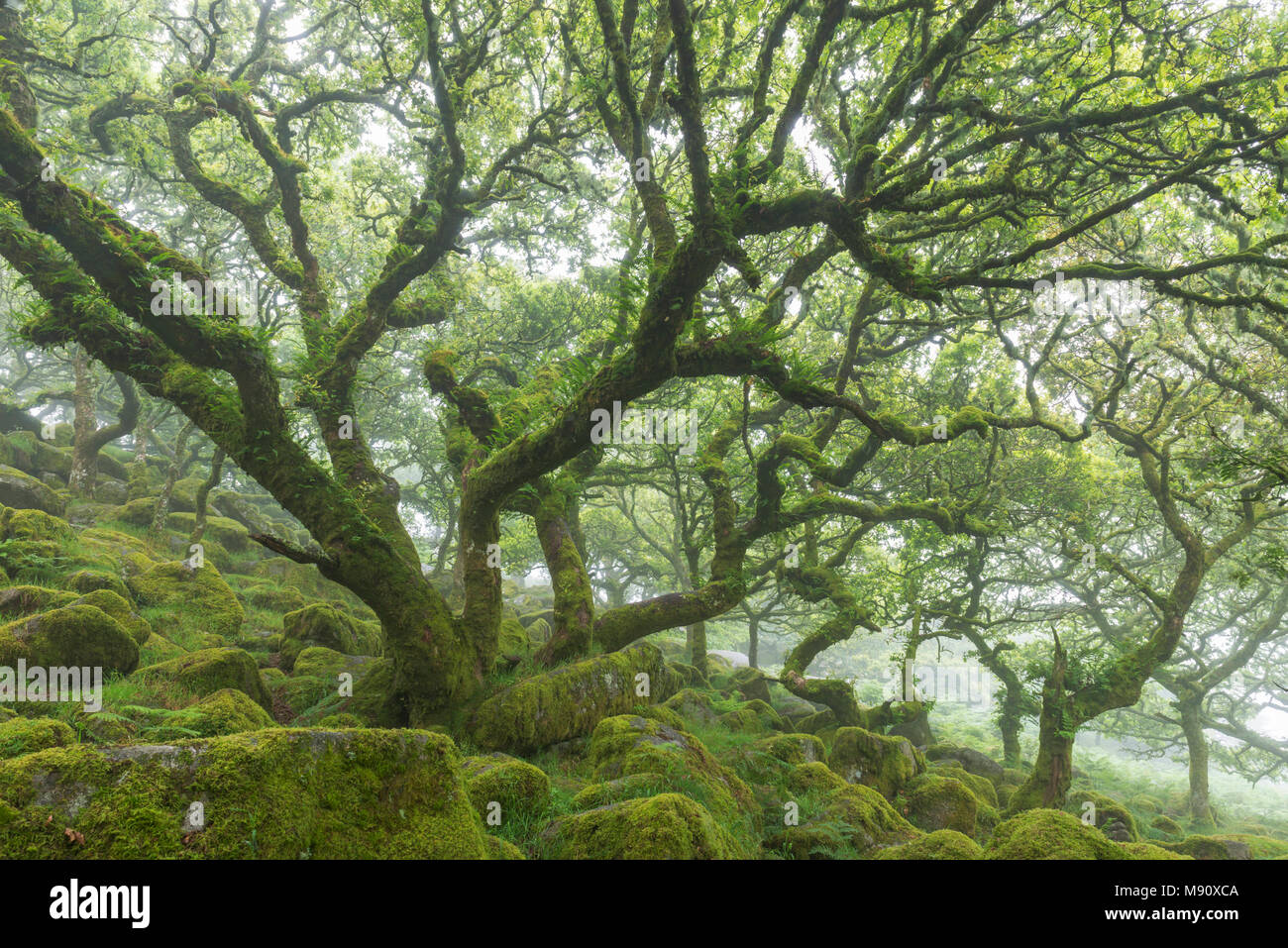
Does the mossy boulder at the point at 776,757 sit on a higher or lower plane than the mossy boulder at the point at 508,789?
lower

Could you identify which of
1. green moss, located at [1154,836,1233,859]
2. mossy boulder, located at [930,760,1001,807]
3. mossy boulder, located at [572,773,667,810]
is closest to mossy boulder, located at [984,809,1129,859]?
mossy boulder, located at [572,773,667,810]

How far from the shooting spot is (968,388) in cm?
1603

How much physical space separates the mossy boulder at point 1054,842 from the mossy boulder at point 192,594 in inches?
534

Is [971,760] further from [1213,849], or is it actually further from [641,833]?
[641,833]

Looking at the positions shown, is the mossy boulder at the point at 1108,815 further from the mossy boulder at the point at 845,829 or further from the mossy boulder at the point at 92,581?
the mossy boulder at the point at 92,581

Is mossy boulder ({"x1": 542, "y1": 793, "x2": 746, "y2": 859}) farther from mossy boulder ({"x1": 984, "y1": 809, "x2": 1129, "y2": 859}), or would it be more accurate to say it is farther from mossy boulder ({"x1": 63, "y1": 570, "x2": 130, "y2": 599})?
mossy boulder ({"x1": 63, "y1": 570, "x2": 130, "y2": 599})

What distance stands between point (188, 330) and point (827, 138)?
1190cm

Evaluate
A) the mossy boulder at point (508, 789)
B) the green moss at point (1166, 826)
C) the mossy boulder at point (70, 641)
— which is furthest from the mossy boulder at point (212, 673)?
the green moss at point (1166, 826)

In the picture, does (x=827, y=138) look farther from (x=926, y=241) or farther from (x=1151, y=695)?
(x=1151, y=695)

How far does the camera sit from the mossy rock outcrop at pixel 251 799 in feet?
8.34

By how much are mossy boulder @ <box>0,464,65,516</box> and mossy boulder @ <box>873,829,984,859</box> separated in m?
19.3

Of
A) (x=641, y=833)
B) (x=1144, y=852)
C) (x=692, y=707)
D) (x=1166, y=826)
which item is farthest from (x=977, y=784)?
(x=641, y=833)

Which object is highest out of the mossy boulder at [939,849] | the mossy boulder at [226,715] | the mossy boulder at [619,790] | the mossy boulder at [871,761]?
the mossy boulder at [226,715]
